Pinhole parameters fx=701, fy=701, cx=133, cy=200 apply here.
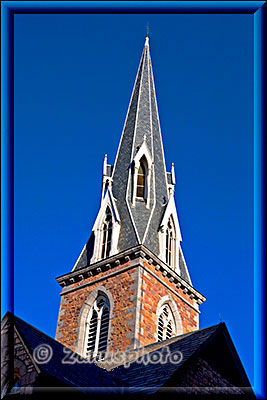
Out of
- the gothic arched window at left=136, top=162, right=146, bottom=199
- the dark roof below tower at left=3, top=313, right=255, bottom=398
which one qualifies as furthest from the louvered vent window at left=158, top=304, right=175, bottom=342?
the dark roof below tower at left=3, top=313, right=255, bottom=398

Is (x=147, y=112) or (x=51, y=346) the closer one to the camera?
(x=51, y=346)

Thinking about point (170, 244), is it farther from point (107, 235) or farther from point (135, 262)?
point (135, 262)

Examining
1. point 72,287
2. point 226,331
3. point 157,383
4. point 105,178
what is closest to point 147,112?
point 105,178

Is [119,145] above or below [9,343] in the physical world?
above

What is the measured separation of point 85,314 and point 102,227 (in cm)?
424

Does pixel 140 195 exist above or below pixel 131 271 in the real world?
above

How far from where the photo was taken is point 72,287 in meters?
27.7

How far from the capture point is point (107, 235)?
2867 centimetres

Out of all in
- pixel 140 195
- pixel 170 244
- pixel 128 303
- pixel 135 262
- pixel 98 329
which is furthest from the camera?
pixel 140 195

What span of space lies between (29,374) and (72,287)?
53.5 feet

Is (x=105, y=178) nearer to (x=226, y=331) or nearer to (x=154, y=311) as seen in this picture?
(x=154, y=311)

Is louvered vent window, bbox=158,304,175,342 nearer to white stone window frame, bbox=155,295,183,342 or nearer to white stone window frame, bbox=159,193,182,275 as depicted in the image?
white stone window frame, bbox=155,295,183,342

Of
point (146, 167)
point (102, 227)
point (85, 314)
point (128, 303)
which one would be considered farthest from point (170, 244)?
point (85, 314)

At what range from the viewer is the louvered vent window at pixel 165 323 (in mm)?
25719
